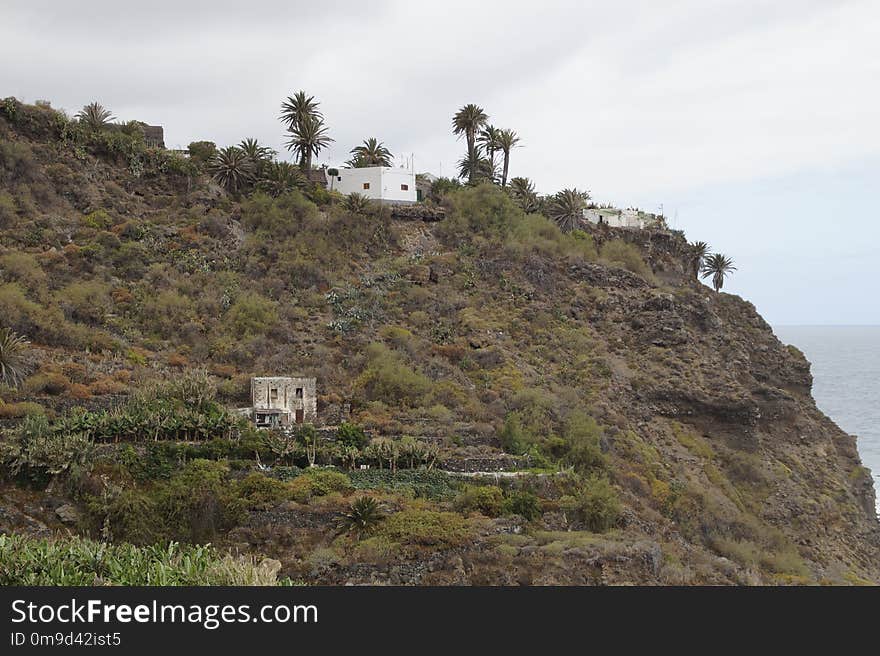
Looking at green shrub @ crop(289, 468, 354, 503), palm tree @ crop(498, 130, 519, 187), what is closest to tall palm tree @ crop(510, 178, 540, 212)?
palm tree @ crop(498, 130, 519, 187)

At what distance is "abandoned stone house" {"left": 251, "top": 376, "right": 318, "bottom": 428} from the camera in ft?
137

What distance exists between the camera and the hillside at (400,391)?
32.8 metres

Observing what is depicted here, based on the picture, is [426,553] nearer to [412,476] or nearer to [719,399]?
[412,476]

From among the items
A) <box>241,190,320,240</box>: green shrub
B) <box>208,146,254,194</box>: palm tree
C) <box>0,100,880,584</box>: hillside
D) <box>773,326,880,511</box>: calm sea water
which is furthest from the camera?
<box>773,326,880,511</box>: calm sea water

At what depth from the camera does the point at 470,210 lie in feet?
207

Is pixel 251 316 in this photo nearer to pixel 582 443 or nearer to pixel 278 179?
pixel 278 179

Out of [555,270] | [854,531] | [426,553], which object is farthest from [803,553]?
[426,553]

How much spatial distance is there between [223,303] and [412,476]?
17.8m

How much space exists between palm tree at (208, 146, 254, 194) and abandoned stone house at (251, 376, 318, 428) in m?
19.4

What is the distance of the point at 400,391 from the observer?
45.2 metres

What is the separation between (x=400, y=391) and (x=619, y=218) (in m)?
32.7

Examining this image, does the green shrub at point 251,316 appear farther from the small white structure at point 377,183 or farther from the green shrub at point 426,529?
the green shrub at point 426,529

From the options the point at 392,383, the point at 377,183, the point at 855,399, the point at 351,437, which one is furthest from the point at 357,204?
the point at 855,399

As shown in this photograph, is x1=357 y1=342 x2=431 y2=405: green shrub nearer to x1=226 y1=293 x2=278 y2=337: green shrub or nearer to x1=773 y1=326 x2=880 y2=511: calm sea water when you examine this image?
x1=226 y1=293 x2=278 y2=337: green shrub
